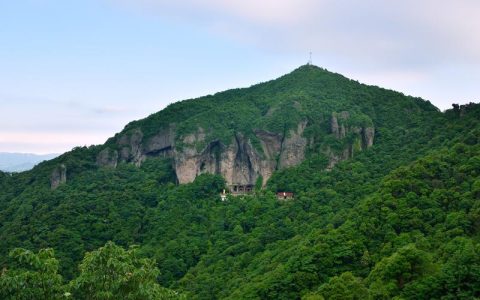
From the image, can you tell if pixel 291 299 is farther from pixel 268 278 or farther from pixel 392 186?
pixel 392 186

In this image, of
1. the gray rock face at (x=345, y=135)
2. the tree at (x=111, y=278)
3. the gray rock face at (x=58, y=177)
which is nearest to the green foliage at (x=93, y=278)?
the tree at (x=111, y=278)

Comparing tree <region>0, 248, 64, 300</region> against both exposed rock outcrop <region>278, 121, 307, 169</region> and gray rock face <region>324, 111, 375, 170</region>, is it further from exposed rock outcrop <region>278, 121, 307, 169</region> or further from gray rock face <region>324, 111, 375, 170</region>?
exposed rock outcrop <region>278, 121, 307, 169</region>

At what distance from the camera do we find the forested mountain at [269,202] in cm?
3020

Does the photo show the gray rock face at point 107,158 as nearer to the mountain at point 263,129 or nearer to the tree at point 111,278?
the mountain at point 263,129

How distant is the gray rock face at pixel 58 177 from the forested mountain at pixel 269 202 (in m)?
0.19

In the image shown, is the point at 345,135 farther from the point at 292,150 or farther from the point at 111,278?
the point at 111,278

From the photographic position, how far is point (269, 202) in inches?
2203

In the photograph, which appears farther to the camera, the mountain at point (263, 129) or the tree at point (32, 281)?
the mountain at point (263, 129)

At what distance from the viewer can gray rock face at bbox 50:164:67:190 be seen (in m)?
69.0

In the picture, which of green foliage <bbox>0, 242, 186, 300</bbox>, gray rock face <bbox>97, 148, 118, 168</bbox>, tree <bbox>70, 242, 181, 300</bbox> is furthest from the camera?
gray rock face <bbox>97, 148, 118, 168</bbox>

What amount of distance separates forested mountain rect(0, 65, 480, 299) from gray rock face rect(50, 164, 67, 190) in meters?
0.19

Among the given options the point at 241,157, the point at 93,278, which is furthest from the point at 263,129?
the point at 93,278

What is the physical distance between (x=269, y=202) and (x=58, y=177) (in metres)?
27.0

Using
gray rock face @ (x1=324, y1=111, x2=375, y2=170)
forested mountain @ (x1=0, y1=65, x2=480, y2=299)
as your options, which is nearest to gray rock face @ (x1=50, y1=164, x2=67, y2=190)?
forested mountain @ (x1=0, y1=65, x2=480, y2=299)
